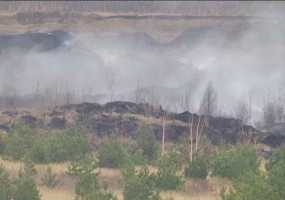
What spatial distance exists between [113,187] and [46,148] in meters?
7.02

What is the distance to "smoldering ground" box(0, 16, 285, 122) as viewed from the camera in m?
129

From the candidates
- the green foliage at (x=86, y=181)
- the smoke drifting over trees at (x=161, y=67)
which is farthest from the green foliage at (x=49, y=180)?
the smoke drifting over trees at (x=161, y=67)

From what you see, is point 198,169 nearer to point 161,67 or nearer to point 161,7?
point 161,67

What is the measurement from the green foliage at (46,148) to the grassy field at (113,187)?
151 cm

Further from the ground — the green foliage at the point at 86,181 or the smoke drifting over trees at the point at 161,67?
the smoke drifting over trees at the point at 161,67

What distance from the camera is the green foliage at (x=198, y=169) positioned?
1554 inches

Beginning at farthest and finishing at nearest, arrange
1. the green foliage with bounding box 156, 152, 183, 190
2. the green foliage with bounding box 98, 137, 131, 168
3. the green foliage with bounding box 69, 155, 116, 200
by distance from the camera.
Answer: the green foliage with bounding box 98, 137, 131, 168, the green foliage with bounding box 156, 152, 183, 190, the green foliage with bounding box 69, 155, 116, 200

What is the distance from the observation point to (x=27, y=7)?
17925cm

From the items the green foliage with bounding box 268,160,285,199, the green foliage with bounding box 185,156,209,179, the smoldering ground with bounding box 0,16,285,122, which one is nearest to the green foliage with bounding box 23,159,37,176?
the green foliage with bounding box 185,156,209,179

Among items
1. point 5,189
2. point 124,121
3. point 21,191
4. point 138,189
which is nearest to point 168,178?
point 138,189

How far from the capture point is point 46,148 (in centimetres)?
4325

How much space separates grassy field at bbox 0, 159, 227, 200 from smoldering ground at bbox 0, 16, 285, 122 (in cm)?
7663

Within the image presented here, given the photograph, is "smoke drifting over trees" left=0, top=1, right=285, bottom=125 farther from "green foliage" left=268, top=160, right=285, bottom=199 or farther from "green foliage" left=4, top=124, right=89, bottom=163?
"green foliage" left=268, top=160, right=285, bottom=199

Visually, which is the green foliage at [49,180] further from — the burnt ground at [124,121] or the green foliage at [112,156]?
the burnt ground at [124,121]
